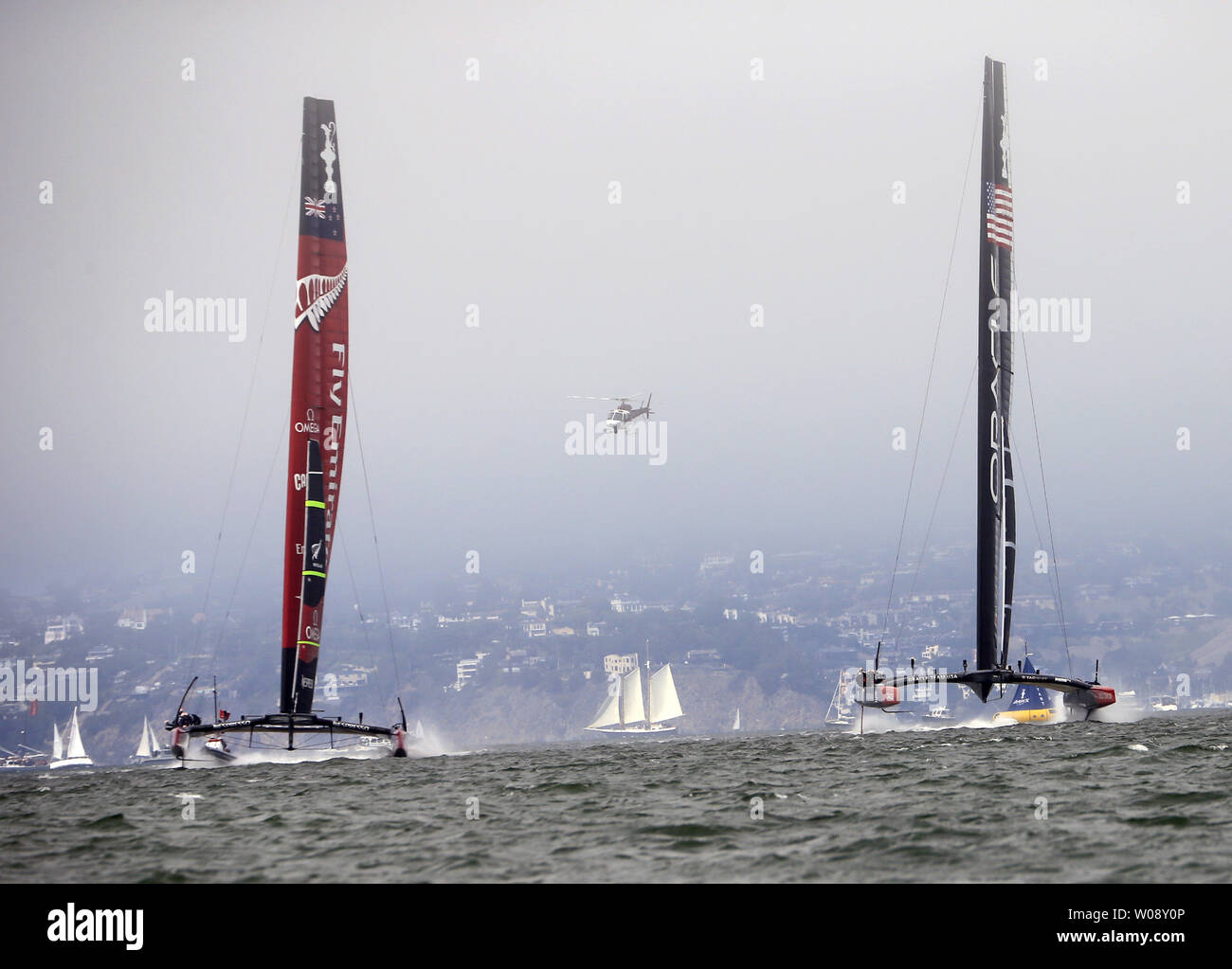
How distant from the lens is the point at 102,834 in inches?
875

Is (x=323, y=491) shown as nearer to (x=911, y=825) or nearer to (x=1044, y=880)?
(x=911, y=825)

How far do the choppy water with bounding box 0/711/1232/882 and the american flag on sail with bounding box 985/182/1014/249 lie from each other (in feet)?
88.8

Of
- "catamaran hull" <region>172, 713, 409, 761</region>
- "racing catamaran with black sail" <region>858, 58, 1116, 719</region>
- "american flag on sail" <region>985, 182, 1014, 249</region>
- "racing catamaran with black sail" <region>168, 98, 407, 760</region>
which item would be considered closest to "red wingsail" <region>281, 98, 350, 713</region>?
"racing catamaran with black sail" <region>168, 98, 407, 760</region>

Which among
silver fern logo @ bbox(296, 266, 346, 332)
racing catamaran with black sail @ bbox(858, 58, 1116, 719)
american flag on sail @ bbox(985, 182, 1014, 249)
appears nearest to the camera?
silver fern logo @ bbox(296, 266, 346, 332)

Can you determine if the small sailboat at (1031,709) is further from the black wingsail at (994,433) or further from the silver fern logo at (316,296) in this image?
the silver fern logo at (316,296)

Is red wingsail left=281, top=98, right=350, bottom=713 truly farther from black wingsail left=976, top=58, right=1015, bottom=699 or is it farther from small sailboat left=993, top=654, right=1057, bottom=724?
small sailboat left=993, top=654, right=1057, bottom=724

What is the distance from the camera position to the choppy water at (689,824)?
1619cm

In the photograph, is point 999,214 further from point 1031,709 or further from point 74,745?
point 74,745

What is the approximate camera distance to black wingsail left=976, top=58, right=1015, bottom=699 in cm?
5278

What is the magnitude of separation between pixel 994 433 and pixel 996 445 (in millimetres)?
519

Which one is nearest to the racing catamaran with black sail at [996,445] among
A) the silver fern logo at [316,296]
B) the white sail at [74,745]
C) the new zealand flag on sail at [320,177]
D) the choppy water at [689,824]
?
the choppy water at [689,824]

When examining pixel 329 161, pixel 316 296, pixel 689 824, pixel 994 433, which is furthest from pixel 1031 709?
pixel 689 824

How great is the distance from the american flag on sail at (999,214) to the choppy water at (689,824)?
27073 millimetres

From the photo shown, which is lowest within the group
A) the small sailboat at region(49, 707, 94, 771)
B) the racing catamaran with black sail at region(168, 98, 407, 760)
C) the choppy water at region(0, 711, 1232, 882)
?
the small sailboat at region(49, 707, 94, 771)
